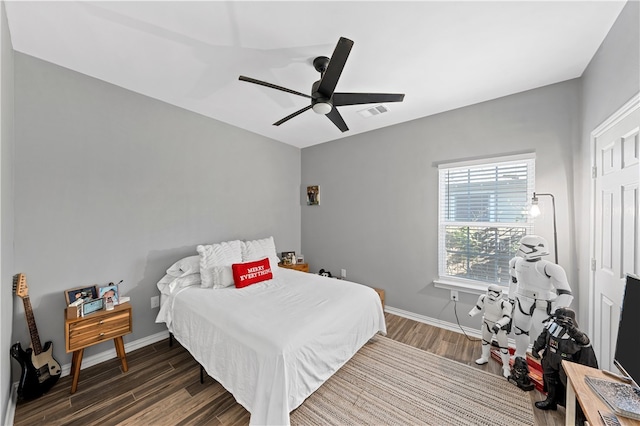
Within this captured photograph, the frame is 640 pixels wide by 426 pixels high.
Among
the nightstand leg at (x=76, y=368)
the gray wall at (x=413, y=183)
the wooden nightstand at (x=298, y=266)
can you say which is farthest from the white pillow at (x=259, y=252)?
the nightstand leg at (x=76, y=368)

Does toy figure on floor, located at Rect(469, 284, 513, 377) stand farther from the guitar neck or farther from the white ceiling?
the guitar neck

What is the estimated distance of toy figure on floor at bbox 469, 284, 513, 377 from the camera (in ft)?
6.92

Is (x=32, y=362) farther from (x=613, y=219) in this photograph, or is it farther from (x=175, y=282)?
(x=613, y=219)

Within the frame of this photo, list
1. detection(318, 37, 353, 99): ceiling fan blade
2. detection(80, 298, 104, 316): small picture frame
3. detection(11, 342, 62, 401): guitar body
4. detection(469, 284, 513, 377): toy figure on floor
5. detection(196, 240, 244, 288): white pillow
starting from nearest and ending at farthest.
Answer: detection(318, 37, 353, 99): ceiling fan blade
detection(11, 342, 62, 401): guitar body
detection(80, 298, 104, 316): small picture frame
detection(469, 284, 513, 377): toy figure on floor
detection(196, 240, 244, 288): white pillow

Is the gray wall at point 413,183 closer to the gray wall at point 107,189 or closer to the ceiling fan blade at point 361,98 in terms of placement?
the ceiling fan blade at point 361,98

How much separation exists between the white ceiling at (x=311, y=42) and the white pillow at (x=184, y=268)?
5.94 ft

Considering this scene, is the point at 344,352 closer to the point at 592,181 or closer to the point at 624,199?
the point at 624,199

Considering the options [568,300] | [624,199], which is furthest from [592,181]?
[568,300]

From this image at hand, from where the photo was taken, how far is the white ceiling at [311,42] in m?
1.51

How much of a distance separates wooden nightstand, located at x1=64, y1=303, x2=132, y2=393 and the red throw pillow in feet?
3.10

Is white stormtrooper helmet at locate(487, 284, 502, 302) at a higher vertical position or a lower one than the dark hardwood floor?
higher

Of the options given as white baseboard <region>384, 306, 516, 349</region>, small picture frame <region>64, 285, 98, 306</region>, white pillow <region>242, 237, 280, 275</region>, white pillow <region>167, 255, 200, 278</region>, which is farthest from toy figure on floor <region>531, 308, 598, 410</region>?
small picture frame <region>64, 285, 98, 306</region>

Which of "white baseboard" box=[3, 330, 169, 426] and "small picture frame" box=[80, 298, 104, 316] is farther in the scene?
"small picture frame" box=[80, 298, 104, 316]

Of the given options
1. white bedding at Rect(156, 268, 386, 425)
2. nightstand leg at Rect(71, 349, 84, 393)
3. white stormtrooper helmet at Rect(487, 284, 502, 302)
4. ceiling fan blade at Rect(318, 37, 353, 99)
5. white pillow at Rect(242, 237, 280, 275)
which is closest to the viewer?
ceiling fan blade at Rect(318, 37, 353, 99)
